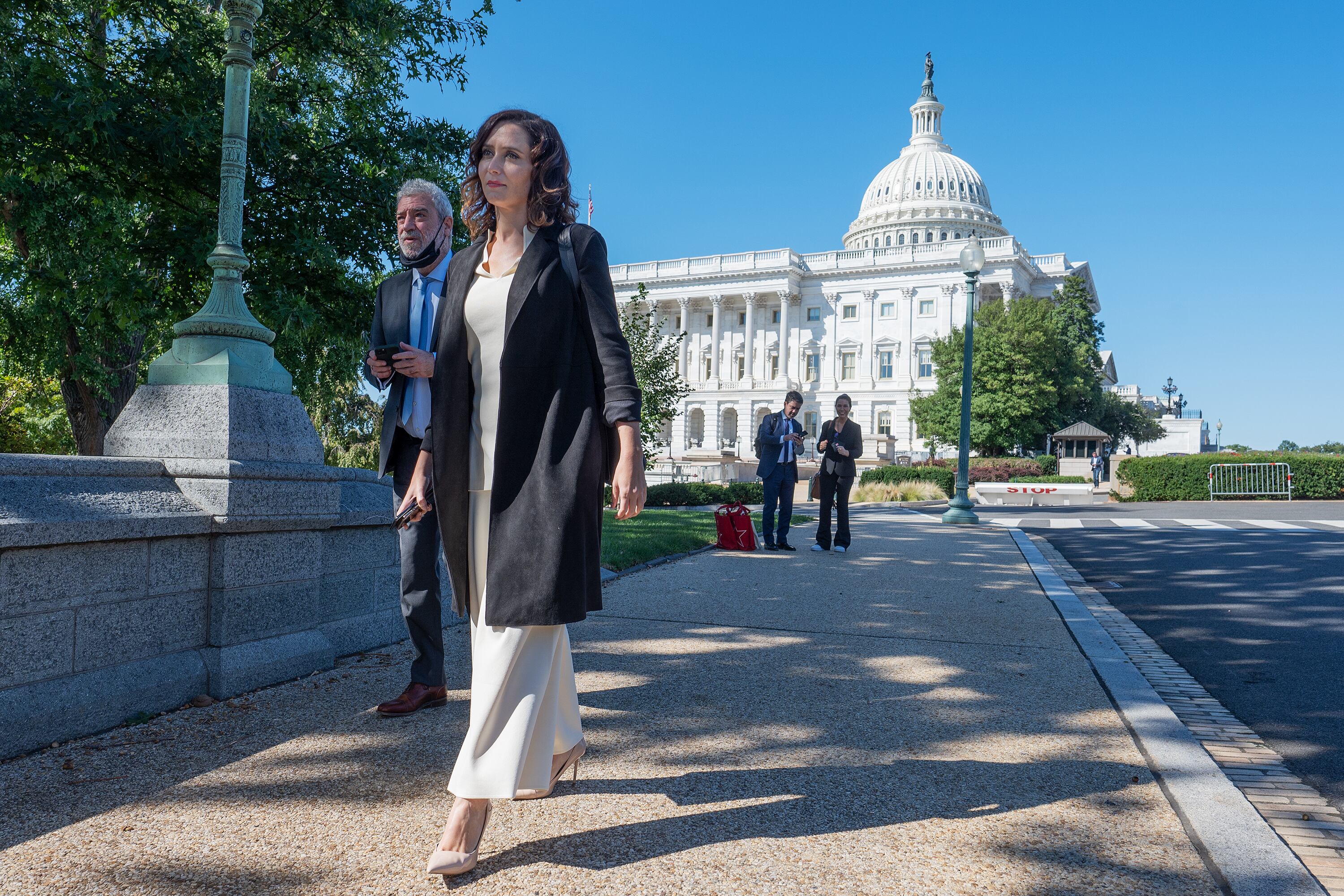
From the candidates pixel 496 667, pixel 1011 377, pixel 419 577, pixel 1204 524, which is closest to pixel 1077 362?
pixel 1011 377

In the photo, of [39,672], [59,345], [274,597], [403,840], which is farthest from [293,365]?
[403,840]

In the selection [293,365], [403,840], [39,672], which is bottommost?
[403,840]

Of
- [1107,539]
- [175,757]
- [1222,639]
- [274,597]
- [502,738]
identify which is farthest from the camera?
[1107,539]

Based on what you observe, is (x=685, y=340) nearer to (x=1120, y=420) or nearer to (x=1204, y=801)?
(x=1120, y=420)

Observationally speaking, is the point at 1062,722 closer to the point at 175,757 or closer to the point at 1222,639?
the point at 1222,639

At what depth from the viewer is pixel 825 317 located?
8438 centimetres

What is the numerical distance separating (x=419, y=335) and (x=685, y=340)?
83.8m

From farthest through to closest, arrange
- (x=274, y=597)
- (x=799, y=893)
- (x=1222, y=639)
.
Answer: (x=1222, y=639) → (x=274, y=597) → (x=799, y=893)

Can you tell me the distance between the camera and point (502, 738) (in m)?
2.41

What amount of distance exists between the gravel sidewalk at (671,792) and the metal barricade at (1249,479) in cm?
2634

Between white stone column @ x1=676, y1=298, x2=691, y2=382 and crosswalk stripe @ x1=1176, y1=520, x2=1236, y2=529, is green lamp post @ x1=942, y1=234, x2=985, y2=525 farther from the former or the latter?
white stone column @ x1=676, y1=298, x2=691, y2=382

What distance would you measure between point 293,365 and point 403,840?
35.5 feet

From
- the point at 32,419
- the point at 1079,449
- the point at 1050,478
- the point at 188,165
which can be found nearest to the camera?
the point at 188,165

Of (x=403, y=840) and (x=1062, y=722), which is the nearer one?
(x=403, y=840)
